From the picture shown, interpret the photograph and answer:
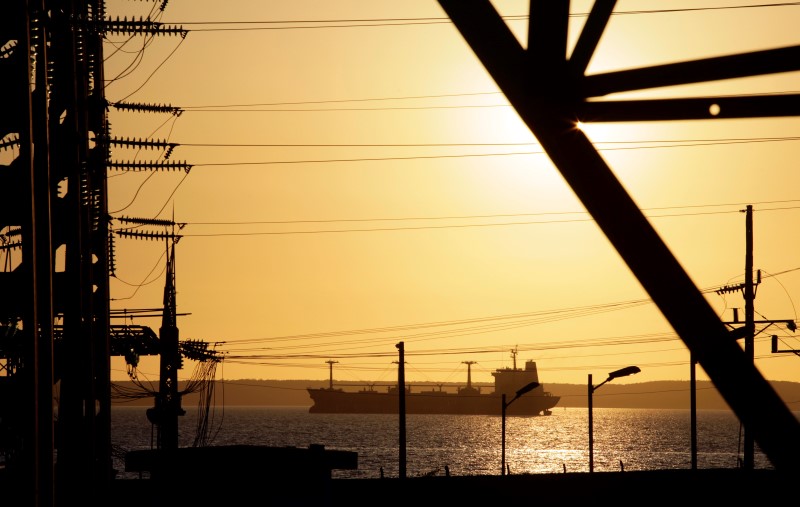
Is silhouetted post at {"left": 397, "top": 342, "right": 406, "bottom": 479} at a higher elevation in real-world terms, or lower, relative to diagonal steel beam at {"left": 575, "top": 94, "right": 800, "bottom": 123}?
lower

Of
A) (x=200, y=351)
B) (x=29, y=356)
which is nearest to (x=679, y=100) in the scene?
(x=29, y=356)

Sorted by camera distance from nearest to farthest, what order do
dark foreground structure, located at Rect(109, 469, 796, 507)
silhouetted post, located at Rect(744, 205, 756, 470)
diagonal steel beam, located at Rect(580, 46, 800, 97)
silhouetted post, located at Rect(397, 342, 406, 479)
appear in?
diagonal steel beam, located at Rect(580, 46, 800, 97), dark foreground structure, located at Rect(109, 469, 796, 507), silhouetted post, located at Rect(744, 205, 756, 470), silhouetted post, located at Rect(397, 342, 406, 479)

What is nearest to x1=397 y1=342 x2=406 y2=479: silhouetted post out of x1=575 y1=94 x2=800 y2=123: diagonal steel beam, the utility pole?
the utility pole

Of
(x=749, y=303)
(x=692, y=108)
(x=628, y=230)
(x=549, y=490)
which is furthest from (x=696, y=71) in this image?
(x=749, y=303)

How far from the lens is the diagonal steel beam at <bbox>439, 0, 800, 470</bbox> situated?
276 cm

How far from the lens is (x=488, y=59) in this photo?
3.00m

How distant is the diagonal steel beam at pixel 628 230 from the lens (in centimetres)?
276

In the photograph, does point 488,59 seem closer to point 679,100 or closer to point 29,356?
point 679,100

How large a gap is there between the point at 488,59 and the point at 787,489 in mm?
1333

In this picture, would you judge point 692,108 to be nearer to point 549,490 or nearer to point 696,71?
point 696,71

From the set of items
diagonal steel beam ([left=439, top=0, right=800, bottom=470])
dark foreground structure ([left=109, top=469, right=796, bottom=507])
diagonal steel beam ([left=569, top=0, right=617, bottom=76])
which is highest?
diagonal steel beam ([left=569, top=0, right=617, bottom=76])

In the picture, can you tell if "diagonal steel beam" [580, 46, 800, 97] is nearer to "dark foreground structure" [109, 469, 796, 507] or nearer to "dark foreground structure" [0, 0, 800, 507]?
"dark foreground structure" [0, 0, 800, 507]

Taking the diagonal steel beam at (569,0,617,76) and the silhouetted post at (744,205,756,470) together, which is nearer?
the diagonal steel beam at (569,0,617,76)

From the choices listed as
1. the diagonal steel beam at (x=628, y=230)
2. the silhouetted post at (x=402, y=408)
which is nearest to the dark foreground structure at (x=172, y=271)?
the diagonal steel beam at (x=628, y=230)
